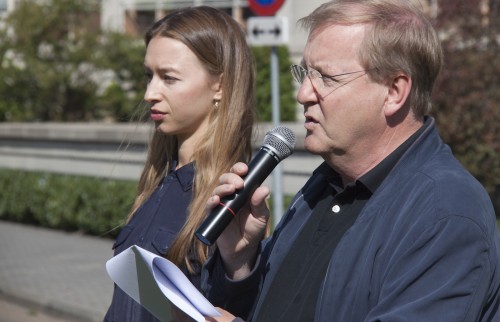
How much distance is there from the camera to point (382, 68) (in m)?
2.20

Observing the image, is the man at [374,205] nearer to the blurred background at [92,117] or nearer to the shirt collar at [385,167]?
the shirt collar at [385,167]

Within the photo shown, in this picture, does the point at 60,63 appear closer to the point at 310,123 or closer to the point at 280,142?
the point at 280,142

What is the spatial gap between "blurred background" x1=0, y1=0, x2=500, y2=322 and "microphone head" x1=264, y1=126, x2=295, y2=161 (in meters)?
1.03

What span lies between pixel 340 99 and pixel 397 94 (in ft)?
0.46

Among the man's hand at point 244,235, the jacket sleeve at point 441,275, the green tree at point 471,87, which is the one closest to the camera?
the jacket sleeve at point 441,275

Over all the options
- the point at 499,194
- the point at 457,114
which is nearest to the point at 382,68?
the point at 457,114

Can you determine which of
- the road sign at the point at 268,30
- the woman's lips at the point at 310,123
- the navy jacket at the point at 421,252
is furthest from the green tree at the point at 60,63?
the navy jacket at the point at 421,252

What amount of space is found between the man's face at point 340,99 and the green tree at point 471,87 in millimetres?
6805

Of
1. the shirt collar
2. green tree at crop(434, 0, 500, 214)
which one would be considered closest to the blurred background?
green tree at crop(434, 0, 500, 214)

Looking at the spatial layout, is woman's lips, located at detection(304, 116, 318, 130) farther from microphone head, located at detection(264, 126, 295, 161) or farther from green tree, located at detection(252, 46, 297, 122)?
green tree, located at detection(252, 46, 297, 122)

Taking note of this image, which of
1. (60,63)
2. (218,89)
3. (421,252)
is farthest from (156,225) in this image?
(60,63)

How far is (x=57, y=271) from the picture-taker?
9617mm

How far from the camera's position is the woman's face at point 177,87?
318 centimetres

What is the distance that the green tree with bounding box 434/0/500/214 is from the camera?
8.91m
